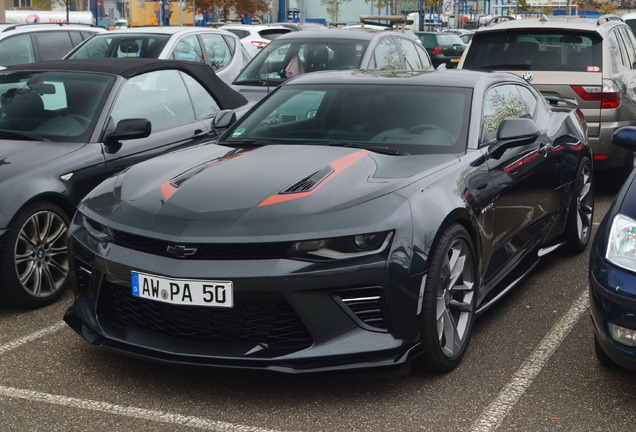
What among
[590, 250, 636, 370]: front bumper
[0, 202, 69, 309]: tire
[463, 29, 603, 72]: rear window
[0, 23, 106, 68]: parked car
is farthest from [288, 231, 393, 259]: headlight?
[0, 23, 106, 68]: parked car

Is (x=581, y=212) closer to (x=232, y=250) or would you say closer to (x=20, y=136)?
(x=232, y=250)

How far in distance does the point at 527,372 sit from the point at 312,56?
22.9 ft

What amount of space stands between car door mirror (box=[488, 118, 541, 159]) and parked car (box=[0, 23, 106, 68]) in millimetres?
9074

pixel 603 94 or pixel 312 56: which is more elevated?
pixel 312 56

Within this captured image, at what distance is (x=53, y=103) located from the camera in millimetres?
6215

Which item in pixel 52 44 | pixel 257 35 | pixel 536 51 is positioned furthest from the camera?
pixel 257 35

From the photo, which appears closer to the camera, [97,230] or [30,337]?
[97,230]

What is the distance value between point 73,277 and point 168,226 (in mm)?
725

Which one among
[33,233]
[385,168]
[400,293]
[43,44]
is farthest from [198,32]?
[400,293]

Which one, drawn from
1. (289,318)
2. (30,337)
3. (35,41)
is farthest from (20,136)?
(35,41)

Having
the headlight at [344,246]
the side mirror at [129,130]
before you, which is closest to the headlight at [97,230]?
the headlight at [344,246]

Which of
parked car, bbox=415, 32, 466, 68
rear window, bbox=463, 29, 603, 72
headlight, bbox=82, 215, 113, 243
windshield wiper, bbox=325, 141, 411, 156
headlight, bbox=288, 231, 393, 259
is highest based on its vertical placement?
rear window, bbox=463, 29, 603, 72

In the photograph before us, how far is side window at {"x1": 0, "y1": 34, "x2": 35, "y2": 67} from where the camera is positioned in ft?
41.2

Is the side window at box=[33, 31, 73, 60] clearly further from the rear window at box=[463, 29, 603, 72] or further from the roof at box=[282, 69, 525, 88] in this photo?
the roof at box=[282, 69, 525, 88]
